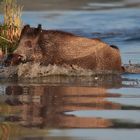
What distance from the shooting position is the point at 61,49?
15.7m

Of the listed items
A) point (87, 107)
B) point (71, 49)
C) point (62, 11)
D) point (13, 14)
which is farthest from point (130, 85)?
point (62, 11)

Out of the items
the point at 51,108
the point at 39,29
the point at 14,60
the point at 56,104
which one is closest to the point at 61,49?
the point at 39,29

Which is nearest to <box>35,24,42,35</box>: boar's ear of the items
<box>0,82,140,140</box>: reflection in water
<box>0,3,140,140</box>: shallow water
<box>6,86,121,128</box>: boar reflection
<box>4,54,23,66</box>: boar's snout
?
<box>4,54,23,66</box>: boar's snout

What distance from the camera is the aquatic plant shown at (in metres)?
18.2

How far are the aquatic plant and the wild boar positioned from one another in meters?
2.37

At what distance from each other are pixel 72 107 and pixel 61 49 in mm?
4763

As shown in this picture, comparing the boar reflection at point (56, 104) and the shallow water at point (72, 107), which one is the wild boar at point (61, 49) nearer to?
the shallow water at point (72, 107)

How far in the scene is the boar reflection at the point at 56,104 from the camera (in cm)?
978

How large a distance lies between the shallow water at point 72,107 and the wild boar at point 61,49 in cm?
49

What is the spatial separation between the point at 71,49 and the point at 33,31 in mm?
864

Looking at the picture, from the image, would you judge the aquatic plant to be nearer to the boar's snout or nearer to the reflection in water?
the boar's snout

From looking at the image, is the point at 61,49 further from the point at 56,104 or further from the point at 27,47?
the point at 56,104

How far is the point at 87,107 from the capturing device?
1107cm

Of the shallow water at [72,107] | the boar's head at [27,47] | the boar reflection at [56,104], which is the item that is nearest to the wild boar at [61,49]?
the boar's head at [27,47]
